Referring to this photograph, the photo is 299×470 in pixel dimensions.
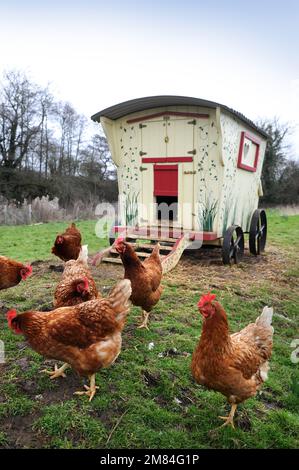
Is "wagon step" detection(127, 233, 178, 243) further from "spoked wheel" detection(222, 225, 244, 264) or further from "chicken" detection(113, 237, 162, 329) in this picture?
"chicken" detection(113, 237, 162, 329)

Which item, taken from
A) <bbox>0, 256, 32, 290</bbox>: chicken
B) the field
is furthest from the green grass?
<bbox>0, 256, 32, 290</bbox>: chicken

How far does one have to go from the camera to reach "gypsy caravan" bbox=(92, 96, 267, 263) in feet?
20.4

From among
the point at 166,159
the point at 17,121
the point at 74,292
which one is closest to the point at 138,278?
the point at 74,292

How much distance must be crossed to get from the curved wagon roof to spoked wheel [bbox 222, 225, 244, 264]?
225 cm

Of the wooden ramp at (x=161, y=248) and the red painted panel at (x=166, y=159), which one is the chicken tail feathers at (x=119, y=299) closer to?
the wooden ramp at (x=161, y=248)

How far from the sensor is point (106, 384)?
8.76ft

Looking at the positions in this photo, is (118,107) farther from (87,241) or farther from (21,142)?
(21,142)

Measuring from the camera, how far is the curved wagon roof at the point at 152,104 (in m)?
5.83

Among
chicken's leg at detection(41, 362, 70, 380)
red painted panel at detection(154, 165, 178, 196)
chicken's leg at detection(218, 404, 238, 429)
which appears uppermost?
red painted panel at detection(154, 165, 178, 196)

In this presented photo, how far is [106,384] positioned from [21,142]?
21098 millimetres

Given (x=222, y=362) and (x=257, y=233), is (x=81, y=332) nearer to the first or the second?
(x=222, y=362)

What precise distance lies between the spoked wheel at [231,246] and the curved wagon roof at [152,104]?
2.25m

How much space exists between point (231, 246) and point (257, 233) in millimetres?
1456

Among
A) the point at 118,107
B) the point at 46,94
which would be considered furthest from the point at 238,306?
the point at 46,94
